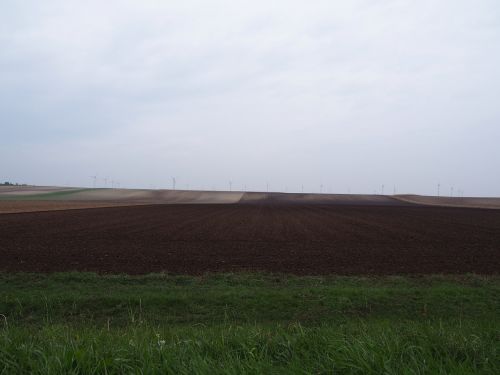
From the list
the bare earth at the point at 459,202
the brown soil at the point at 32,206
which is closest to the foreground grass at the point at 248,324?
the brown soil at the point at 32,206

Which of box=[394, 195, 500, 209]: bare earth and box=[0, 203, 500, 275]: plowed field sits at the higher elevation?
box=[394, 195, 500, 209]: bare earth

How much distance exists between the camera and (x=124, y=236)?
24438 mm

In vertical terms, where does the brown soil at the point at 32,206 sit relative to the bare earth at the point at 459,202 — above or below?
below

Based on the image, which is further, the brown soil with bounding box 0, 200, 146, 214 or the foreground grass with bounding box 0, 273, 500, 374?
the brown soil with bounding box 0, 200, 146, 214

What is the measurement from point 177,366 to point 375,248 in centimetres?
1814

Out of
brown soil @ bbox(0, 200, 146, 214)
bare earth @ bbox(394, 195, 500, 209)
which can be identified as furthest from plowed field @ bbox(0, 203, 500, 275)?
bare earth @ bbox(394, 195, 500, 209)

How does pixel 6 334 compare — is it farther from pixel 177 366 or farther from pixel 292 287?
pixel 292 287

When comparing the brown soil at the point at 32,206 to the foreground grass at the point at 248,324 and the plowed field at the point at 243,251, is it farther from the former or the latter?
the foreground grass at the point at 248,324

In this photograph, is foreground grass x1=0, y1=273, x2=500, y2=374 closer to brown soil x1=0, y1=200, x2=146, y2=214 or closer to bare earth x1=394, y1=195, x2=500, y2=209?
brown soil x1=0, y1=200, x2=146, y2=214

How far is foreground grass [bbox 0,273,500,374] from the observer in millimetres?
4059

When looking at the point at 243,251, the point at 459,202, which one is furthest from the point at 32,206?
the point at 459,202

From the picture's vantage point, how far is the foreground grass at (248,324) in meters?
4.06

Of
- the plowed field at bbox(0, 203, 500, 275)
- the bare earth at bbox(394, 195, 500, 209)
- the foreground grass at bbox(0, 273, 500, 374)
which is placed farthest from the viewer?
the bare earth at bbox(394, 195, 500, 209)

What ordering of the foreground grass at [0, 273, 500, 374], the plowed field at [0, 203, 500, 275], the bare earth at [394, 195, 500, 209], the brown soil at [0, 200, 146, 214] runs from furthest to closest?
the bare earth at [394, 195, 500, 209] < the brown soil at [0, 200, 146, 214] < the plowed field at [0, 203, 500, 275] < the foreground grass at [0, 273, 500, 374]
